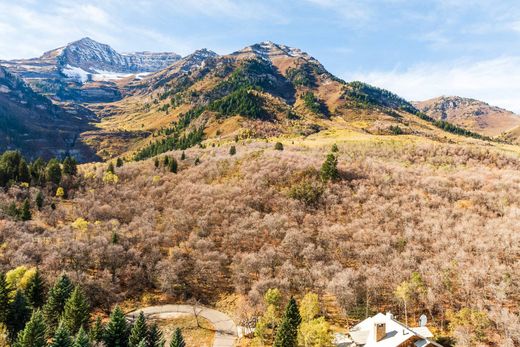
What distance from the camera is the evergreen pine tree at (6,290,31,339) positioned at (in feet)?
148

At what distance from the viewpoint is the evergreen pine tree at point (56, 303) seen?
47.4 meters

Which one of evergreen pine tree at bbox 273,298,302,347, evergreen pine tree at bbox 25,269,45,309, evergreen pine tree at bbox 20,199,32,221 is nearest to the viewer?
evergreen pine tree at bbox 273,298,302,347

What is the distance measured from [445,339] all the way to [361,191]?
39.4 metres

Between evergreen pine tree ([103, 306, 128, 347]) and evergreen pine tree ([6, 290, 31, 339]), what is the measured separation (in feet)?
42.9

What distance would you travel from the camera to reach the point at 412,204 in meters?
72.8

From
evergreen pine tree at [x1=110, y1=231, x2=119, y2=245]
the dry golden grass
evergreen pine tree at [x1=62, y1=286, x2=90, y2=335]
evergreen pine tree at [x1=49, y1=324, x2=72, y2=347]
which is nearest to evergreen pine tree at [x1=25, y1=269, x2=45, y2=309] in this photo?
evergreen pine tree at [x1=62, y1=286, x2=90, y2=335]

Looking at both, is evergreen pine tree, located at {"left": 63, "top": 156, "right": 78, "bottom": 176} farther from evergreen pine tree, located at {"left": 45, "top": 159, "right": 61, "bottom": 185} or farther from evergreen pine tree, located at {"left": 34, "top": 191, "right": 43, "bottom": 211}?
evergreen pine tree, located at {"left": 34, "top": 191, "right": 43, "bottom": 211}

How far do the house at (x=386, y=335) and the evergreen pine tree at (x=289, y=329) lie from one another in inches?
244

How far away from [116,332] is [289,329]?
71.5 ft

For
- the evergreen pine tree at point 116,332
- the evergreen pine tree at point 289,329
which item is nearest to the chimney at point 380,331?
the evergreen pine tree at point 289,329

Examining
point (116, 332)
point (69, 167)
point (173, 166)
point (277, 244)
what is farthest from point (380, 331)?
point (69, 167)

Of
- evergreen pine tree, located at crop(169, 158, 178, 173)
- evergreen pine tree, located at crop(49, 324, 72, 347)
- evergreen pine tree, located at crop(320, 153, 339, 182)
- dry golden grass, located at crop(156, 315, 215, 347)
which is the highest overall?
evergreen pine tree, located at crop(320, 153, 339, 182)

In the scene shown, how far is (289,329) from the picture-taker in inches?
1706

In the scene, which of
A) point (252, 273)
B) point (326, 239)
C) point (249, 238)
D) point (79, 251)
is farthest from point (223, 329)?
point (79, 251)
